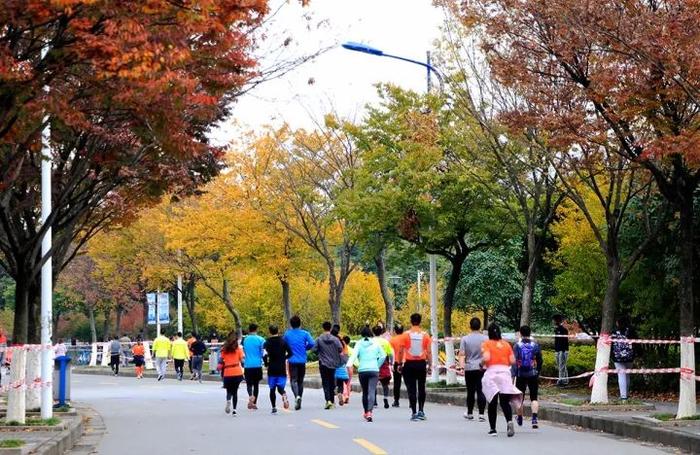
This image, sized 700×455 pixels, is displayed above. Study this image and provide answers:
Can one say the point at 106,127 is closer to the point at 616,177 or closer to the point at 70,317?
the point at 616,177

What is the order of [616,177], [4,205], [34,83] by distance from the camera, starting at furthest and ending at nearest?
[616,177]
[4,205]
[34,83]

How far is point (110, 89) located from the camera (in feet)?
43.9

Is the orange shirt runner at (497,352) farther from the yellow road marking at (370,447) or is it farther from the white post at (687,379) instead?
the white post at (687,379)

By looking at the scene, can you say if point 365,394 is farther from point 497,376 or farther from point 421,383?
point 497,376

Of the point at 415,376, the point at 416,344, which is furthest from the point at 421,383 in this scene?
the point at 416,344

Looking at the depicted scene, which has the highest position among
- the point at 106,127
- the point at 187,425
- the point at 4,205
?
the point at 106,127

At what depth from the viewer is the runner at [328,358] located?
2172cm

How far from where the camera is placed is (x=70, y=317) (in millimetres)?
82438

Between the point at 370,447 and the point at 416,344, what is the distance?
4.94 m

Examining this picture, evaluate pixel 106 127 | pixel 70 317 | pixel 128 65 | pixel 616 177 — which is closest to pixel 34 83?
pixel 128 65

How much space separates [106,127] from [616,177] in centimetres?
981

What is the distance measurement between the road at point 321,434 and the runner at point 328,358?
48 cm

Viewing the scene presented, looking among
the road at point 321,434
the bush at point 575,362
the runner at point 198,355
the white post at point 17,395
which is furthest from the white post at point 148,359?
the white post at point 17,395

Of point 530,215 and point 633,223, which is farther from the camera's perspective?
point 633,223
